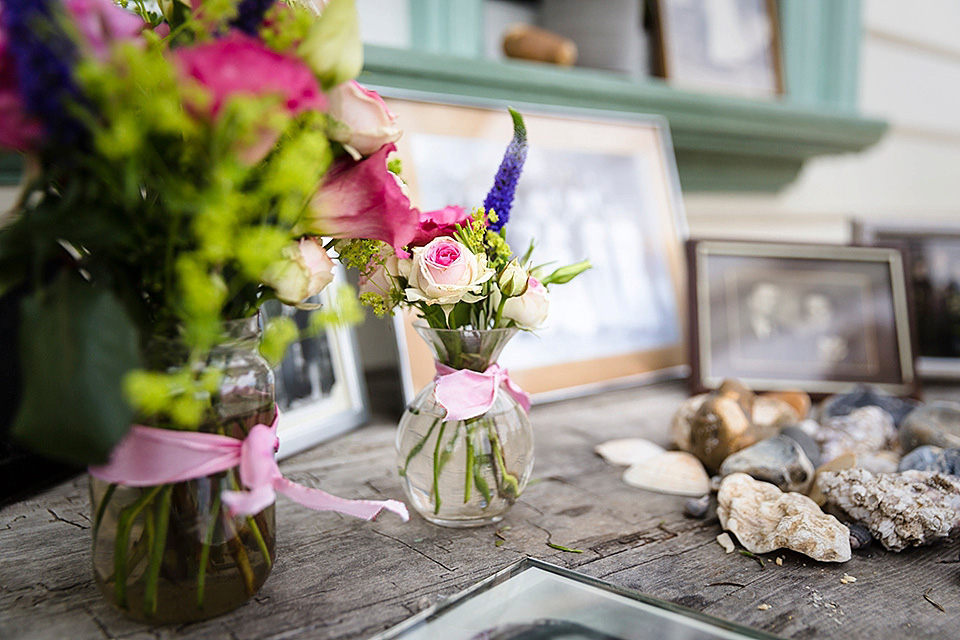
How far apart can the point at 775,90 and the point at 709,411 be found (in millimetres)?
1100

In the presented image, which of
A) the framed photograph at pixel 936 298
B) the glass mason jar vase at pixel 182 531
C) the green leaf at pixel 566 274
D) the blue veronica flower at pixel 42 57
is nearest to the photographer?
the blue veronica flower at pixel 42 57

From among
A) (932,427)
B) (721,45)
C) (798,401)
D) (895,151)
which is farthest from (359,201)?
(895,151)

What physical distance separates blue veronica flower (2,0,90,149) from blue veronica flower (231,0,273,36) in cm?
10

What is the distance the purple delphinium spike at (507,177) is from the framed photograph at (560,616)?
0.30 meters

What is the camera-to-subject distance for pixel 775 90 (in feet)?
5.20

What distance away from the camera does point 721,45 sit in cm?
148

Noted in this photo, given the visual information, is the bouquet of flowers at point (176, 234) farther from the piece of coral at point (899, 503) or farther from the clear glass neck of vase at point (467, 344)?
the piece of coral at point (899, 503)

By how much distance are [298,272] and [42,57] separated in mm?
174

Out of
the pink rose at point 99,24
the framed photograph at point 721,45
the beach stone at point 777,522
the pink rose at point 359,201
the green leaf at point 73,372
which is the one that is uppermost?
the framed photograph at point 721,45

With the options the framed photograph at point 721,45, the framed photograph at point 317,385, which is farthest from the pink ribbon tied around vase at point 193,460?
the framed photograph at point 721,45

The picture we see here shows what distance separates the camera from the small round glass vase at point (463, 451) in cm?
60

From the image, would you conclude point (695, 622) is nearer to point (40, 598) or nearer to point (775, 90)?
point (40, 598)

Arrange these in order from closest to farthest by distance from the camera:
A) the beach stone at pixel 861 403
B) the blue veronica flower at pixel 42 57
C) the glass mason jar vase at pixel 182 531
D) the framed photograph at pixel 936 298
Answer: the blue veronica flower at pixel 42 57, the glass mason jar vase at pixel 182 531, the beach stone at pixel 861 403, the framed photograph at pixel 936 298

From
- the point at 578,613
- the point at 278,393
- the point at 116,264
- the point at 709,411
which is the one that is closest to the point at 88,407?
the point at 116,264
